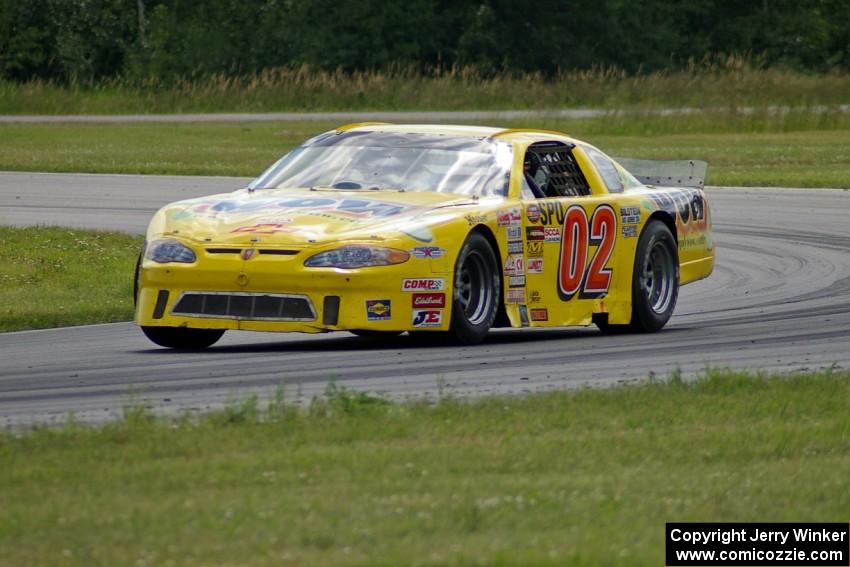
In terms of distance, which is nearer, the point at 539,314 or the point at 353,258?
the point at 353,258

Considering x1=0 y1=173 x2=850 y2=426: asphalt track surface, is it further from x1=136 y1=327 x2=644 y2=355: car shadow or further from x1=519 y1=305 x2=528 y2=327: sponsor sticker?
x1=519 y1=305 x2=528 y2=327: sponsor sticker

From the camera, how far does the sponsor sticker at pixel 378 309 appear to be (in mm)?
10258

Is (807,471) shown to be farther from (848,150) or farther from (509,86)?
(509,86)

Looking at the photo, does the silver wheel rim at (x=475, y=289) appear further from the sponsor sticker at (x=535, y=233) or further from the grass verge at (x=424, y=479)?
the grass verge at (x=424, y=479)

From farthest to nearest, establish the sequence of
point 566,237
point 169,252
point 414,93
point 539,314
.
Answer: point 414,93 < point 566,237 < point 539,314 < point 169,252

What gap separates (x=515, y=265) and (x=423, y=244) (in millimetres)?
973

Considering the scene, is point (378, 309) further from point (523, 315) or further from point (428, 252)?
point (523, 315)

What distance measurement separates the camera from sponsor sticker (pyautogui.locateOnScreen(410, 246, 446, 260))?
10.4 meters

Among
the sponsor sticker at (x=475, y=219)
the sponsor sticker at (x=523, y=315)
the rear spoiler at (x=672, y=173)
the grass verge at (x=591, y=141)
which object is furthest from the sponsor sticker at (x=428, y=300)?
the grass verge at (x=591, y=141)

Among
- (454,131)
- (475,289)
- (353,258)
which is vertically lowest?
(475,289)

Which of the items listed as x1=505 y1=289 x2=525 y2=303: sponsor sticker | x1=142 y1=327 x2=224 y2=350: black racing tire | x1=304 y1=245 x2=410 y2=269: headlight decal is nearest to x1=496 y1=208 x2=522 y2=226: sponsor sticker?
x1=505 y1=289 x2=525 y2=303: sponsor sticker

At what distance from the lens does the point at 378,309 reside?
10.3 m

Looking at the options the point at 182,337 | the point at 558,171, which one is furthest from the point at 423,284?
the point at 558,171

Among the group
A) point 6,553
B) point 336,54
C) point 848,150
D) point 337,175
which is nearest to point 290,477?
→ point 6,553
